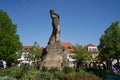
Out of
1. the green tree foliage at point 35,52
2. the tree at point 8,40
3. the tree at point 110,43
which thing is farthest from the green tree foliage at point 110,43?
the green tree foliage at point 35,52

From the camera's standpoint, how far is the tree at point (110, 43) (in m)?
50.8

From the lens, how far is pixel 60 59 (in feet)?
76.9

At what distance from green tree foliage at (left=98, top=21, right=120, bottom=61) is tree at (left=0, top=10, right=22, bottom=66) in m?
17.2

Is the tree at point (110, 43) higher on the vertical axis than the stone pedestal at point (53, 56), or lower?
higher

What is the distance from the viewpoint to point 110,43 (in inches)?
2047

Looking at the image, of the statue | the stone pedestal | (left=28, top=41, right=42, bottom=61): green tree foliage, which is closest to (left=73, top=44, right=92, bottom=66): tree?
(left=28, top=41, right=42, bottom=61): green tree foliage

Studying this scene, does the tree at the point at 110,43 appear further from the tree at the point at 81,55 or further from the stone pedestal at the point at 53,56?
the stone pedestal at the point at 53,56

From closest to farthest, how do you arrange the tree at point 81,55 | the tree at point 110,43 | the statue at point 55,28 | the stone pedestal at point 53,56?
the stone pedestal at point 53,56
the statue at point 55,28
the tree at point 110,43
the tree at point 81,55

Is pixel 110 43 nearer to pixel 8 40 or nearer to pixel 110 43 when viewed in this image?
pixel 110 43

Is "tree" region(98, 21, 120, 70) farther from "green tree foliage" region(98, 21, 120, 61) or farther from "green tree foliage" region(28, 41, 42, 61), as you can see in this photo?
"green tree foliage" region(28, 41, 42, 61)

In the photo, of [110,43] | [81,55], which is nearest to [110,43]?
[110,43]

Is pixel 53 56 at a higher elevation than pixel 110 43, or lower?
lower

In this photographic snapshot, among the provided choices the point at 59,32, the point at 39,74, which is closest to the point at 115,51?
the point at 59,32

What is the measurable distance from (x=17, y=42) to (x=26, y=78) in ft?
95.4
